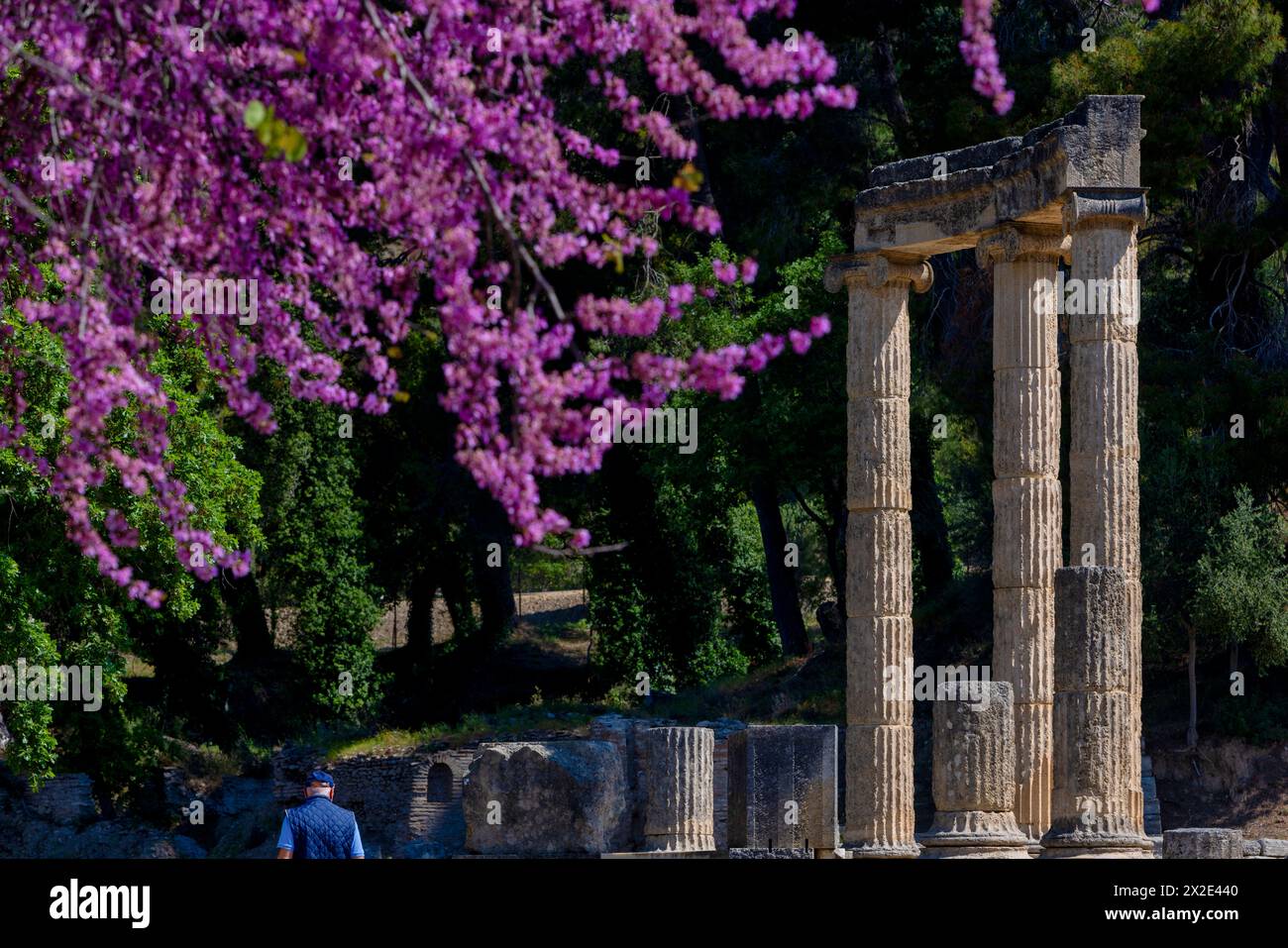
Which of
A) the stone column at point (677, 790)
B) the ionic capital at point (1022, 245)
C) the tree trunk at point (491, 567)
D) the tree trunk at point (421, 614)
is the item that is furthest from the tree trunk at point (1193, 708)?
the tree trunk at point (421, 614)

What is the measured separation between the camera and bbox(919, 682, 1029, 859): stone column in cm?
2361

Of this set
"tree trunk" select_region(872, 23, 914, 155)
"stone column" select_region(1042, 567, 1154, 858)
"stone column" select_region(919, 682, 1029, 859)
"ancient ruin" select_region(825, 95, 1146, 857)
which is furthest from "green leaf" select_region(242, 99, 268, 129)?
"tree trunk" select_region(872, 23, 914, 155)

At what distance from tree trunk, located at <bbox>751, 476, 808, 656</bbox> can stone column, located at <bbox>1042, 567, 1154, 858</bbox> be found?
2222cm

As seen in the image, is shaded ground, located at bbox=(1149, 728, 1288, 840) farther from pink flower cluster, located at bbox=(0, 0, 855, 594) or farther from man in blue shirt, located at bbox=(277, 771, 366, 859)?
pink flower cluster, located at bbox=(0, 0, 855, 594)

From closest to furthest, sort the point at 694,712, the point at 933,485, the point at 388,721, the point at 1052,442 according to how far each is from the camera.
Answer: the point at 1052,442
the point at 694,712
the point at 933,485
the point at 388,721

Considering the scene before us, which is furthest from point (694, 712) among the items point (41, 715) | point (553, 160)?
point (553, 160)

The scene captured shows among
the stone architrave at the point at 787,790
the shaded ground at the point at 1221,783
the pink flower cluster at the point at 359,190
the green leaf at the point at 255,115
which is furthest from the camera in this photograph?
the shaded ground at the point at 1221,783

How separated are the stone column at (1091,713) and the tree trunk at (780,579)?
72.9ft

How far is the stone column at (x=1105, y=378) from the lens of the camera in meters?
23.8

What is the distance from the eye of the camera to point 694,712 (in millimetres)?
41500

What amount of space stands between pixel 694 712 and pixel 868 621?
577 inches

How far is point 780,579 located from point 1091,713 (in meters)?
24.0

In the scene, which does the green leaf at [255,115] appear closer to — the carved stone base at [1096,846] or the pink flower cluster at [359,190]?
the pink flower cluster at [359,190]
